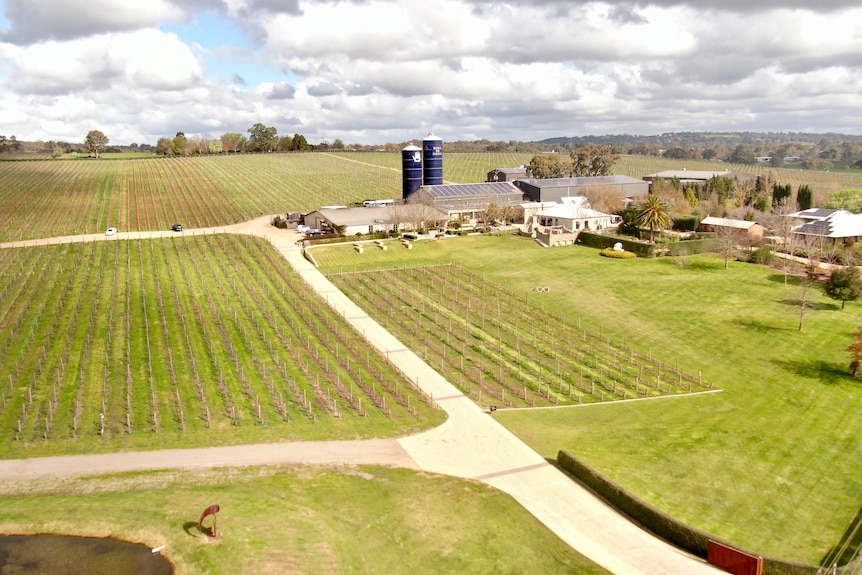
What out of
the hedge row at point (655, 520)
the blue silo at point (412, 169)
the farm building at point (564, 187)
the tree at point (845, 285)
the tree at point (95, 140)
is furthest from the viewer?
the tree at point (95, 140)

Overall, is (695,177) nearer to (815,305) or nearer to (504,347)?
(815,305)

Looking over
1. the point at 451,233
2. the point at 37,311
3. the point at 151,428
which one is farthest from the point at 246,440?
the point at 451,233

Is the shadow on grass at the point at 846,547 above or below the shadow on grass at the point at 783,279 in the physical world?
below

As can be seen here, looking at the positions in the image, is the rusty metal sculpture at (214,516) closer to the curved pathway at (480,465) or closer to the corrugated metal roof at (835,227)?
the curved pathway at (480,465)

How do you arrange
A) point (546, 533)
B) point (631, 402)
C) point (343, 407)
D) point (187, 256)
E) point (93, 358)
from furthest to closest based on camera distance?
point (187, 256), point (93, 358), point (631, 402), point (343, 407), point (546, 533)

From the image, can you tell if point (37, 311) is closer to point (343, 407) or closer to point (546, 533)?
point (343, 407)

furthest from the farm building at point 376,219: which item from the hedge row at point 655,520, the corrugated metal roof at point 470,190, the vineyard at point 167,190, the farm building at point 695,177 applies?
the hedge row at point 655,520

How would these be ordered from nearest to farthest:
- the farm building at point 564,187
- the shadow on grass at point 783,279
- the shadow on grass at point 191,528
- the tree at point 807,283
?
the shadow on grass at point 191,528
the tree at point 807,283
the shadow on grass at point 783,279
the farm building at point 564,187
